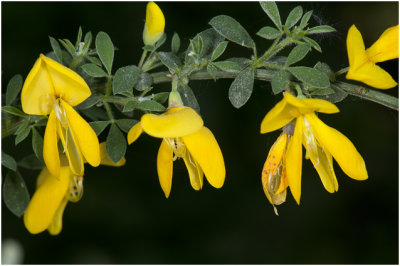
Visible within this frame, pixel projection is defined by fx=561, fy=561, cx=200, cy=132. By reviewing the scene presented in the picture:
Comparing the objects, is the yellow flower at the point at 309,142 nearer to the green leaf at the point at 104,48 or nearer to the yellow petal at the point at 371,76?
the yellow petal at the point at 371,76

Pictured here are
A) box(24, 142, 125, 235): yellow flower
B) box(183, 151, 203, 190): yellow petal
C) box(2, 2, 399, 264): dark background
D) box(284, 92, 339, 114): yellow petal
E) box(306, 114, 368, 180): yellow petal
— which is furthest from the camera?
box(2, 2, 399, 264): dark background

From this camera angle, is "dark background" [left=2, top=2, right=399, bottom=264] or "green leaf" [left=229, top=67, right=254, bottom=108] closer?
"green leaf" [left=229, top=67, right=254, bottom=108]

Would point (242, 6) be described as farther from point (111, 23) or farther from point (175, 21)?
point (111, 23)

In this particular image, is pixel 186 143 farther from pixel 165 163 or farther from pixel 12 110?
pixel 12 110

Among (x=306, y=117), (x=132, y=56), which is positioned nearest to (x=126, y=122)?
(x=306, y=117)

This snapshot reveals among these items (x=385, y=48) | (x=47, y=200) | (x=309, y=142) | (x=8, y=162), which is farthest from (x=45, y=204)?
(x=385, y=48)

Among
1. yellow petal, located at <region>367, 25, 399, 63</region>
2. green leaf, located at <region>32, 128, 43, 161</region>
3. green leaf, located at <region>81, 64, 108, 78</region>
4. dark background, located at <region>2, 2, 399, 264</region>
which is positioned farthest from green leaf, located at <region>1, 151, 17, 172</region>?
yellow petal, located at <region>367, 25, 399, 63</region>

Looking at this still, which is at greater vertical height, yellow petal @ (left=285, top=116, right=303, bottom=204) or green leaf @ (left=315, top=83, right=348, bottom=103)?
green leaf @ (left=315, top=83, right=348, bottom=103)

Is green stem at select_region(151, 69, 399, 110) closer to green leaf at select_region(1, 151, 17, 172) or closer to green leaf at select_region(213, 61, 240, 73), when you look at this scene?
green leaf at select_region(213, 61, 240, 73)

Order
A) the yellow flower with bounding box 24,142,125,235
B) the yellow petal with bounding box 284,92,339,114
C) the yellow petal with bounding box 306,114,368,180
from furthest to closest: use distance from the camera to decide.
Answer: the yellow flower with bounding box 24,142,125,235
the yellow petal with bounding box 306,114,368,180
the yellow petal with bounding box 284,92,339,114
